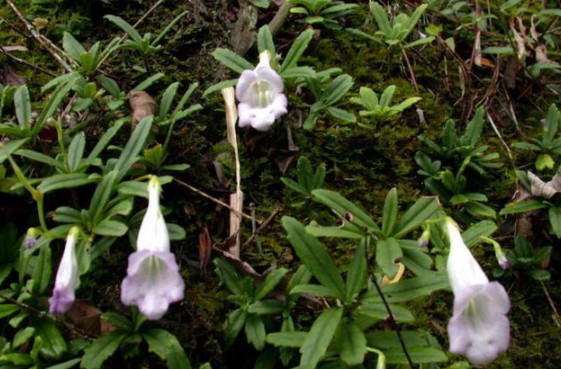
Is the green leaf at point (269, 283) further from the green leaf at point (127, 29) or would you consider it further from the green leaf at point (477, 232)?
the green leaf at point (127, 29)

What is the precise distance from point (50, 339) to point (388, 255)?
126 cm

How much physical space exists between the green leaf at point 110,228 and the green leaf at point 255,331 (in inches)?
22.8

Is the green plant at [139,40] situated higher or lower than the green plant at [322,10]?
higher

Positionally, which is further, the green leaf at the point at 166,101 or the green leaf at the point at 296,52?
the green leaf at the point at 296,52

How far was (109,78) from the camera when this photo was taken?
10.2 ft

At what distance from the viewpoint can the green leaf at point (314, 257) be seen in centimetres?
220

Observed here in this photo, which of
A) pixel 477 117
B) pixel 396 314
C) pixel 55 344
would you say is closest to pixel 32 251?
pixel 55 344

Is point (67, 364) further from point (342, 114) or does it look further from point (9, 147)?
point (342, 114)

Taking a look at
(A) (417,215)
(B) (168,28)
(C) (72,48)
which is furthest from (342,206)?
(C) (72,48)

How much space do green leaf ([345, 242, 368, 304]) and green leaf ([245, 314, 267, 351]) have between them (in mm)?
340

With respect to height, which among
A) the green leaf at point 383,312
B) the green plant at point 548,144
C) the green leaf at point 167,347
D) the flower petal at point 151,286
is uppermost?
the flower petal at point 151,286

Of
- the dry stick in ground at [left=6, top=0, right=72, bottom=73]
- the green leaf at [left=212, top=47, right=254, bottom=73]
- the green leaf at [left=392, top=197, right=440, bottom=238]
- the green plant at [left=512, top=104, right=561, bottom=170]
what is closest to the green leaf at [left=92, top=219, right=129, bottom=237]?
the green leaf at [left=392, top=197, right=440, bottom=238]

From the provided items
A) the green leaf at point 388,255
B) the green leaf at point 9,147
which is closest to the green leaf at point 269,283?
the green leaf at point 388,255

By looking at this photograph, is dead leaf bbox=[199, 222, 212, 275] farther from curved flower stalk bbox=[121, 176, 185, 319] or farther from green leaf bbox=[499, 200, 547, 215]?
green leaf bbox=[499, 200, 547, 215]
